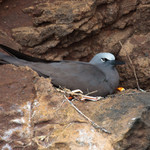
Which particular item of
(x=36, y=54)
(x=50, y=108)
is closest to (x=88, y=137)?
(x=50, y=108)

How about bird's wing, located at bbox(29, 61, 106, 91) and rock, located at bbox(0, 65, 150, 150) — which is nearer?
rock, located at bbox(0, 65, 150, 150)

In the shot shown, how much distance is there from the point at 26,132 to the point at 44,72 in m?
1.33

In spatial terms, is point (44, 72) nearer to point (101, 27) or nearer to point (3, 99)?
point (3, 99)

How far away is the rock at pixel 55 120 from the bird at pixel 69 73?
0.72 metres

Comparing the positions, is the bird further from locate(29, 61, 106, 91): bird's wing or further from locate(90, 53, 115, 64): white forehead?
locate(90, 53, 115, 64): white forehead

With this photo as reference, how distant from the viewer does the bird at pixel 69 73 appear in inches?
142

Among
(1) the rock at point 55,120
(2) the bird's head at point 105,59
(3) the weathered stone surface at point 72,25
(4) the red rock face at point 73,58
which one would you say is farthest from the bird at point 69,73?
(3) the weathered stone surface at point 72,25

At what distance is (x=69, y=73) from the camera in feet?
12.2

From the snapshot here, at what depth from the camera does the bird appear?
361cm

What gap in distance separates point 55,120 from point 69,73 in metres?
1.26

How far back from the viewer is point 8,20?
462 cm

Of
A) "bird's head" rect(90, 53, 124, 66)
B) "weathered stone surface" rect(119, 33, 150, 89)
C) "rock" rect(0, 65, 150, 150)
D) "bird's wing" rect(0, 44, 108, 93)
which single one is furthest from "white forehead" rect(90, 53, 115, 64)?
"rock" rect(0, 65, 150, 150)

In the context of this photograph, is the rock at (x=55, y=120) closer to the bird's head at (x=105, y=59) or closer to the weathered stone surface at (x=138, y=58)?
the bird's head at (x=105, y=59)

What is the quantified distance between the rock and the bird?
722 mm
